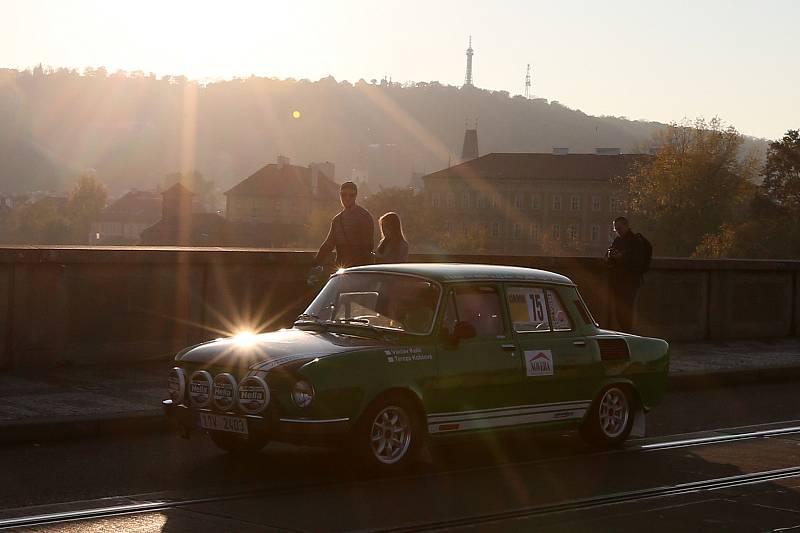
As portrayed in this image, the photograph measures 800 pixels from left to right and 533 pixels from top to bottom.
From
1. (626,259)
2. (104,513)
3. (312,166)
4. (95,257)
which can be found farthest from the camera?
(312,166)

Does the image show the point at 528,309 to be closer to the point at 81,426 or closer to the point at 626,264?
the point at 81,426

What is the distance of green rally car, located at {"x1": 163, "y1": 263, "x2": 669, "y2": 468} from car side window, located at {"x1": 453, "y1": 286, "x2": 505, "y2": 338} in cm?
1

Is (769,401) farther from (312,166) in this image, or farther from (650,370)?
(312,166)

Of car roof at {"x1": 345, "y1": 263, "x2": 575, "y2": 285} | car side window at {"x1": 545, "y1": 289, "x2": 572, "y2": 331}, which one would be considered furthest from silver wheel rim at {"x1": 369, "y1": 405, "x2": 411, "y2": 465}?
car side window at {"x1": 545, "y1": 289, "x2": 572, "y2": 331}

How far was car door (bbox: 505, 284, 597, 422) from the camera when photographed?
10633 mm

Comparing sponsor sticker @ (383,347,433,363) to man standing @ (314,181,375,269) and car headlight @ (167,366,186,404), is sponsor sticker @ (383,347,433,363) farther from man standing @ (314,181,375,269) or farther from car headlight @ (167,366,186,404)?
man standing @ (314,181,375,269)

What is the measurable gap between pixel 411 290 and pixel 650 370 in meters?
2.64

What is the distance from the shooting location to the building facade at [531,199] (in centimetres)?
17500

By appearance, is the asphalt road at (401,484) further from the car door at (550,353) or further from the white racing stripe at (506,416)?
the car door at (550,353)

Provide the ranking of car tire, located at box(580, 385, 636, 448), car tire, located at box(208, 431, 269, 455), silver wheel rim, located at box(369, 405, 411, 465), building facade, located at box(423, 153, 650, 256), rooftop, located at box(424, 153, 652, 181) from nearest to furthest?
silver wheel rim, located at box(369, 405, 411, 465), car tire, located at box(208, 431, 269, 455), car tire, located at box(580, 385, 636, 448), building facade, located at box(423, 153, 650, 256), rooftop, located at box(424, 153, 652, 181)

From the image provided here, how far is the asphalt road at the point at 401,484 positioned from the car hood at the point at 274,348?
2.51 ft

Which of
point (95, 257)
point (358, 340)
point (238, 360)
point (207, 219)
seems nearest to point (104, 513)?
point (238, 360)

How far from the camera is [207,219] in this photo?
17550 cm

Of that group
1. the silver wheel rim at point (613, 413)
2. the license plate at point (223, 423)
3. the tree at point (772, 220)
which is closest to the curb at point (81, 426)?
the license plate at point (223, 423)
